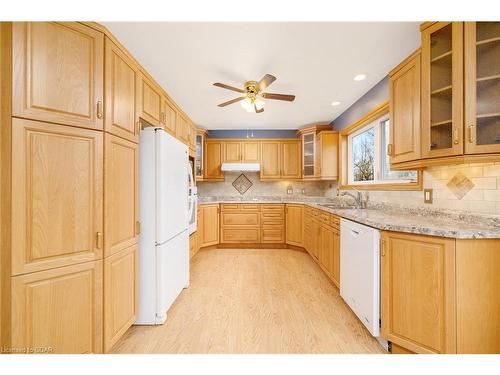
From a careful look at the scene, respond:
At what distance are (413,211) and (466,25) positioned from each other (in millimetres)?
1455

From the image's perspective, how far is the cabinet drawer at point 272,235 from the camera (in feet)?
14.3

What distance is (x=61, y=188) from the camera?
1.24 meters

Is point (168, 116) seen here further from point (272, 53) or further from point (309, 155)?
point (309, 155)

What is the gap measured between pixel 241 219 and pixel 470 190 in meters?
3.42

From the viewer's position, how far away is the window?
2.63 meters

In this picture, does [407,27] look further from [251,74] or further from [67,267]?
[67,267]

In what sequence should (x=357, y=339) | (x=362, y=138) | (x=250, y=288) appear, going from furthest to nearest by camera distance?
(x=362, y=138), (x=250, y=288), (x=357, y=339)

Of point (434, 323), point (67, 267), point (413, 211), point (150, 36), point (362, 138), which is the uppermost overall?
point (150, 36)

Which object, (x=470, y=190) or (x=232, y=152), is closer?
(x=470, y=190)

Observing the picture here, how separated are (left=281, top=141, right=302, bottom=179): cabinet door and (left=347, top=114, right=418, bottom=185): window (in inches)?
45.1

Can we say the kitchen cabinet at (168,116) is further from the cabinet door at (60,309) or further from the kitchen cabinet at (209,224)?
the kitchen cabinet at (209,224)

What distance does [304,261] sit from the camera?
140 inches

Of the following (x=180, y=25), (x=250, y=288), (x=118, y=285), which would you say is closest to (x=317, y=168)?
(x=250, y=288)

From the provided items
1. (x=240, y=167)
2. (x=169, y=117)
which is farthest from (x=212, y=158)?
(x=169, y=117)
